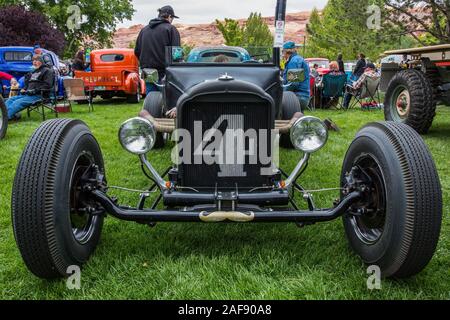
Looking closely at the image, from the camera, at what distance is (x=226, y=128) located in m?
3.08

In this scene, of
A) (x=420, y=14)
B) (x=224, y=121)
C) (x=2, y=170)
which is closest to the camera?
(x=224, y=121)

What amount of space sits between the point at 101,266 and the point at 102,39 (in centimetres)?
4149

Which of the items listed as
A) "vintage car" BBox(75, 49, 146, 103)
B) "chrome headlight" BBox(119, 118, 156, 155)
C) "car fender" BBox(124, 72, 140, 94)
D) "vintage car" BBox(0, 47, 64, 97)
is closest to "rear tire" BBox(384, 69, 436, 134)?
"chrome headlight" BBox(119, 118, 156, 155)

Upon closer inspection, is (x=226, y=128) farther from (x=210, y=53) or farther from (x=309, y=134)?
(x=210, y=53)

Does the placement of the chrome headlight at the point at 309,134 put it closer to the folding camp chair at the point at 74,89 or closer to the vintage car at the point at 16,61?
the folding camp chair at the point at 74,89

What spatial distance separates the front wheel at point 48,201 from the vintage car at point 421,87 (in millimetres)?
5896

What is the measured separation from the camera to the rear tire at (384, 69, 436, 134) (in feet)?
22.6

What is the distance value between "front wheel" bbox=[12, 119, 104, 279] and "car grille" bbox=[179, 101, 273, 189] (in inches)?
30.9

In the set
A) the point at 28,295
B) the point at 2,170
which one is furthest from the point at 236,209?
the point at 2,170

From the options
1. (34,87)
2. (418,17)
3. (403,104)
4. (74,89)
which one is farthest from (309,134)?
(418,17)

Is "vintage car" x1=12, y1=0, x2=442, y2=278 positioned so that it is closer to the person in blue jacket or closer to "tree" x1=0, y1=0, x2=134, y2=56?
the person in blue jacket

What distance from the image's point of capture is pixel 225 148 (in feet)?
10.1
